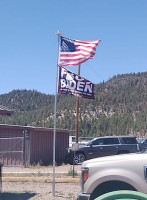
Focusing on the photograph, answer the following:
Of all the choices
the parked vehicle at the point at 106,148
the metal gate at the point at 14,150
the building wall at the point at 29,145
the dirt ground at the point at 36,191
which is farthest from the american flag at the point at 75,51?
the metal gate at the point at 14,150

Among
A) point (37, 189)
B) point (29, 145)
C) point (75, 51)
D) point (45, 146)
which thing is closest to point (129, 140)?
point (45, 146)

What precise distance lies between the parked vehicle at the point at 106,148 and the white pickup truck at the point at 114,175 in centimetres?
1545

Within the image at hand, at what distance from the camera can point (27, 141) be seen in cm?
2356

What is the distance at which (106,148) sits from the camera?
75.3ft

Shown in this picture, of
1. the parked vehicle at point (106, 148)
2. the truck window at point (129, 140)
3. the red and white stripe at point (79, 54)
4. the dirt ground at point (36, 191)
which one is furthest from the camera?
the truck window at point (129, 140)

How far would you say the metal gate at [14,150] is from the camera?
23.2m

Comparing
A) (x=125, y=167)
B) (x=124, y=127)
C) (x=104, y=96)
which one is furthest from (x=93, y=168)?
(x=104, y=96)

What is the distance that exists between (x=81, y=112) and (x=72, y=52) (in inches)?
3039

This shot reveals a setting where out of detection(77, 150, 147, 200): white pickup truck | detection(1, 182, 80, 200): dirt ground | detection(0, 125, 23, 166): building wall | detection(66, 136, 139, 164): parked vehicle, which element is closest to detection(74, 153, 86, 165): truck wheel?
detection(66, 136, 139, 164): parked vehicle

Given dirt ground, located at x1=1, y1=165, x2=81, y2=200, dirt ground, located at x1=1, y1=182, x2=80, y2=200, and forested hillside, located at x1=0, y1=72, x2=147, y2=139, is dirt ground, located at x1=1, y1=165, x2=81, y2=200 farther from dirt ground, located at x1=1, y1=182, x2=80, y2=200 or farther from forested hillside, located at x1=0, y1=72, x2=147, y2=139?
forested hillside, located at x1=0, y1=72, x2=147, y2=139

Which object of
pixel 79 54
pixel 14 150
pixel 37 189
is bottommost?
pixel 37 189

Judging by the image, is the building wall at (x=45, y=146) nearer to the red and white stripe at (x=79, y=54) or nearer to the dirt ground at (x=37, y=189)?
the dirt ground at (x=37, y=189)

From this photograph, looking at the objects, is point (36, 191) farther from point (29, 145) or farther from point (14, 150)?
point (14, 150)

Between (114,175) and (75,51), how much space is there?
593 centimetres
